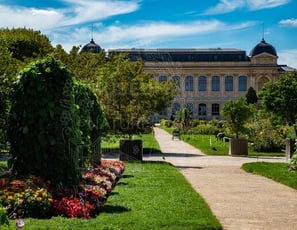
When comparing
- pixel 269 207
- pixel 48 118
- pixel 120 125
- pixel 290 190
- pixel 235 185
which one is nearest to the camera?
pixel 48 118

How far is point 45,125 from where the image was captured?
27.2 feet

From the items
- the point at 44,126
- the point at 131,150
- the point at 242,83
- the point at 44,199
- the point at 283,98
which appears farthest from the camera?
the point at 242,83

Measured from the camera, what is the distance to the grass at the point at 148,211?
6.38 m

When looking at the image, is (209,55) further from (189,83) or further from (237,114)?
(237,114)

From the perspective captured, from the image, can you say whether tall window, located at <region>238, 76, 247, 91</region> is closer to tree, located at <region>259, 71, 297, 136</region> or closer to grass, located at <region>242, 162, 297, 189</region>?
tree, located at <region>259, 71, 297, 136</region>

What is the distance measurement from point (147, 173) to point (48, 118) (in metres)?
6.18

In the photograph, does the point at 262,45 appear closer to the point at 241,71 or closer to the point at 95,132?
the point at 241,71

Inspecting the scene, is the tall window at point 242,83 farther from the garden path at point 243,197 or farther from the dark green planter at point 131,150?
the garden path at point 243,197

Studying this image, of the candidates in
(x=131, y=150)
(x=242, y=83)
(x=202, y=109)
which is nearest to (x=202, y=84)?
(x=202, y=109)

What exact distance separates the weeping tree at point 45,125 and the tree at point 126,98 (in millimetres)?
12343

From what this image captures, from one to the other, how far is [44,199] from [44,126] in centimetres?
158

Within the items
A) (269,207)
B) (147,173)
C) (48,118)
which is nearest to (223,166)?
Answer: (147,173)

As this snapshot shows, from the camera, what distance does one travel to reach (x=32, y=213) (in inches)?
268

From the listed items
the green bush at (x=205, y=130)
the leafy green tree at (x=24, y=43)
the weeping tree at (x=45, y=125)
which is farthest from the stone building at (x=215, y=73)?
the weeping tree at (x=45, y=125)
